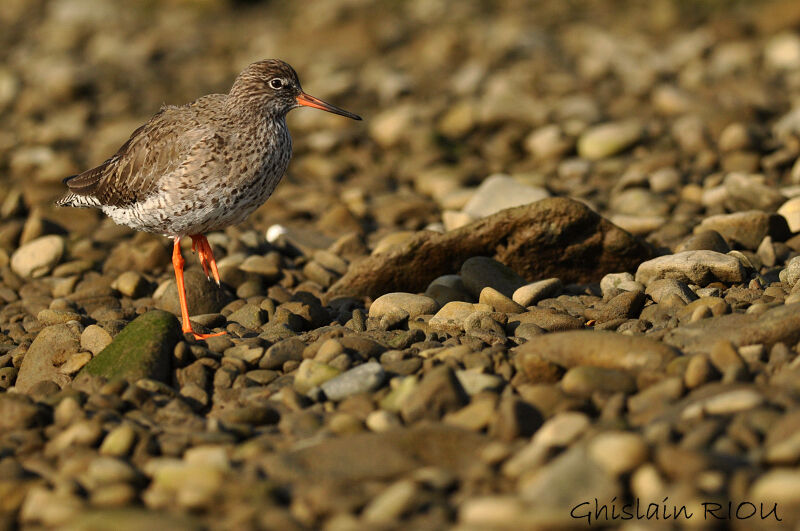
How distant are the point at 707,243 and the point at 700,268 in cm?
84

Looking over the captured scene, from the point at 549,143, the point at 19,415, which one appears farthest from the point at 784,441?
the point at 549,143

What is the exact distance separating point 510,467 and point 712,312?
108 inches

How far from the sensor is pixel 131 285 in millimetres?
9703

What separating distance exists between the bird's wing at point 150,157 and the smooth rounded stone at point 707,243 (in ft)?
15.6

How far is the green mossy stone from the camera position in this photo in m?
6.91

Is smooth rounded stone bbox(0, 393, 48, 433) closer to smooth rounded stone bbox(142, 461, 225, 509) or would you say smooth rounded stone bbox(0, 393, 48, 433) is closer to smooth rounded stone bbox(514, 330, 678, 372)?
smooth rounded stone bbox(142, 461, 225, 509)

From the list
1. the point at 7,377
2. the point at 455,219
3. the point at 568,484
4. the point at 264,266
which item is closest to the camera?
the point at 568,484

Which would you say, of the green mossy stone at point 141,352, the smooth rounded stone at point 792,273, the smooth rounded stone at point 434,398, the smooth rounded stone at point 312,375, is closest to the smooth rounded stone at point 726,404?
the smooth rounded stone at point 434,398

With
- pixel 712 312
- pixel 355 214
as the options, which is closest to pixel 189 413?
pixel 712 312

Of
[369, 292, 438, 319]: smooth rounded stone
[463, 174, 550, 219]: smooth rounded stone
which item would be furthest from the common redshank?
[463, 174, 550, 219]: smooth rounded stone

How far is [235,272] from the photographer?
959 cm

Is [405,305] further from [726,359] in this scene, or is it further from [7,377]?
[7,377]

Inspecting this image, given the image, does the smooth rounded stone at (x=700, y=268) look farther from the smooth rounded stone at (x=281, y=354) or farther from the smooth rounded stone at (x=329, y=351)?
the smooth rounded stone at (x=281, y=354)

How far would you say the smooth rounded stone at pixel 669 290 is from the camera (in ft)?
25.1
